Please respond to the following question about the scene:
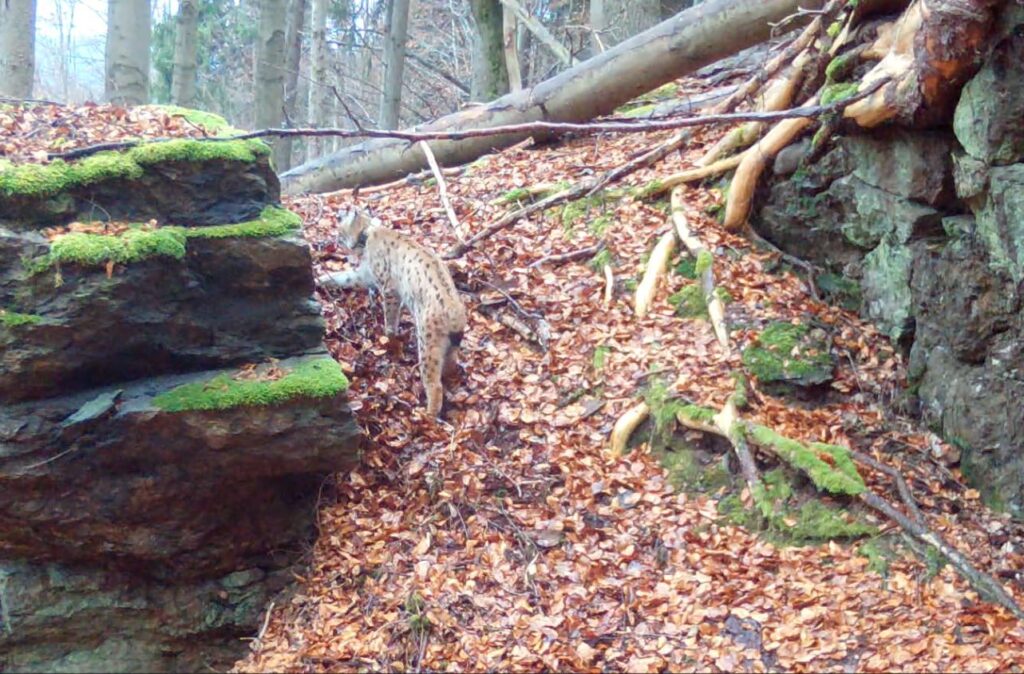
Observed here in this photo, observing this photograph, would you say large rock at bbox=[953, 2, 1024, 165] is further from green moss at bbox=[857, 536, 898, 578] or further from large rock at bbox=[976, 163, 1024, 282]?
green moss at bbox=[857, 536, 898, 578]

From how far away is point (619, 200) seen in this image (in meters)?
9.97

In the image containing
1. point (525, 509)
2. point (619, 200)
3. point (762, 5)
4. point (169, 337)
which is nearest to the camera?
point (169, 337)

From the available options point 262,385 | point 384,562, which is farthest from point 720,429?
point 262,385

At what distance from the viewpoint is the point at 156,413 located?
20.7 ft

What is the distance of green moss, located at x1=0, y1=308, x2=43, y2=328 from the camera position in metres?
5.96

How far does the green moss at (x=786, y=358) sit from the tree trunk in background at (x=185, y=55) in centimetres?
964

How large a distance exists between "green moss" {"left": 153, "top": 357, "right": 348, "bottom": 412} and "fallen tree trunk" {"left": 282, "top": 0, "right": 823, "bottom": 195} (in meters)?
5.25

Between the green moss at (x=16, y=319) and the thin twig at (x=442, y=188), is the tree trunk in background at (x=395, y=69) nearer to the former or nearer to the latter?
the thin twig at (x=442, y=188)

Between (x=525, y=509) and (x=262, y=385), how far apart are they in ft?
7.13

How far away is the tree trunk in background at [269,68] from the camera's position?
13242 mm

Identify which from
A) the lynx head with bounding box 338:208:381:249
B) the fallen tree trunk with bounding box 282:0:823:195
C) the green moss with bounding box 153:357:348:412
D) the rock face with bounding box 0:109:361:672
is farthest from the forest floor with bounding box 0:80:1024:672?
the fallen tree trunk with bounding box 282:0:823:195

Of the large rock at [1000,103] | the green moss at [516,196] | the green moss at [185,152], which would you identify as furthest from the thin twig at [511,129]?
A: the green moss at [516,196]

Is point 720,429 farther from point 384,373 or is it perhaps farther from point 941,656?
point 384,373

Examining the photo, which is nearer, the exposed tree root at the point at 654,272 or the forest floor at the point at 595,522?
the forest floor at the point at 595,522
